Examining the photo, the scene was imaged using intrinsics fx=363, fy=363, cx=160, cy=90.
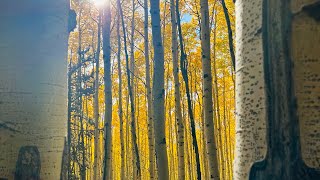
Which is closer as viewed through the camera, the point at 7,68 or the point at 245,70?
the point at 245,70

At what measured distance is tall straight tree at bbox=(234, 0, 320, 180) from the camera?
1.58 ft

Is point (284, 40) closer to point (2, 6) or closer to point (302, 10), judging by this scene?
point (302, 10)

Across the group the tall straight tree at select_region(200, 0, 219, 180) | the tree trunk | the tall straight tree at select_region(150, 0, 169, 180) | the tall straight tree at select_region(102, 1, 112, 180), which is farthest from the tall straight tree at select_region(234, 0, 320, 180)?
the tall straight tree at select_region(102, 1, 112, 180)

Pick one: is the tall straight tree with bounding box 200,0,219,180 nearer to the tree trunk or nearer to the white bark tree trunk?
the tree trunk

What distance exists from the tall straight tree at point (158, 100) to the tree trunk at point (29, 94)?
9.60 ft

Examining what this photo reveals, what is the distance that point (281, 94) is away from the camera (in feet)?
1.64

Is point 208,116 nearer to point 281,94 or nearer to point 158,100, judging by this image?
point 158,100

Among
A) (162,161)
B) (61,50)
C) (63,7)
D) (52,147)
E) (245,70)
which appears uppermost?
(63,7)

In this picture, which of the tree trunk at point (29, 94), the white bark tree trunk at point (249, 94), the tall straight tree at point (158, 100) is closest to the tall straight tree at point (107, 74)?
the tall straight tree at point (158, 100)

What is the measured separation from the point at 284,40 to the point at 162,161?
3502 mm

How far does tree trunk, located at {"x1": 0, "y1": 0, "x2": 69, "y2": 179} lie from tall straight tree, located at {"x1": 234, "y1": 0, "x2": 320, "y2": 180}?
0.45m

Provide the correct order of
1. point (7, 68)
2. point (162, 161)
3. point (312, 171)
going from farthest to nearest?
point (162, 161)
point (7, 68)
point (312, 171)

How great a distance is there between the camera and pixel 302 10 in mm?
503

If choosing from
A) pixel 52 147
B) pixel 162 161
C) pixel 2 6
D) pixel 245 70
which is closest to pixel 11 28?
pixel 2 6
